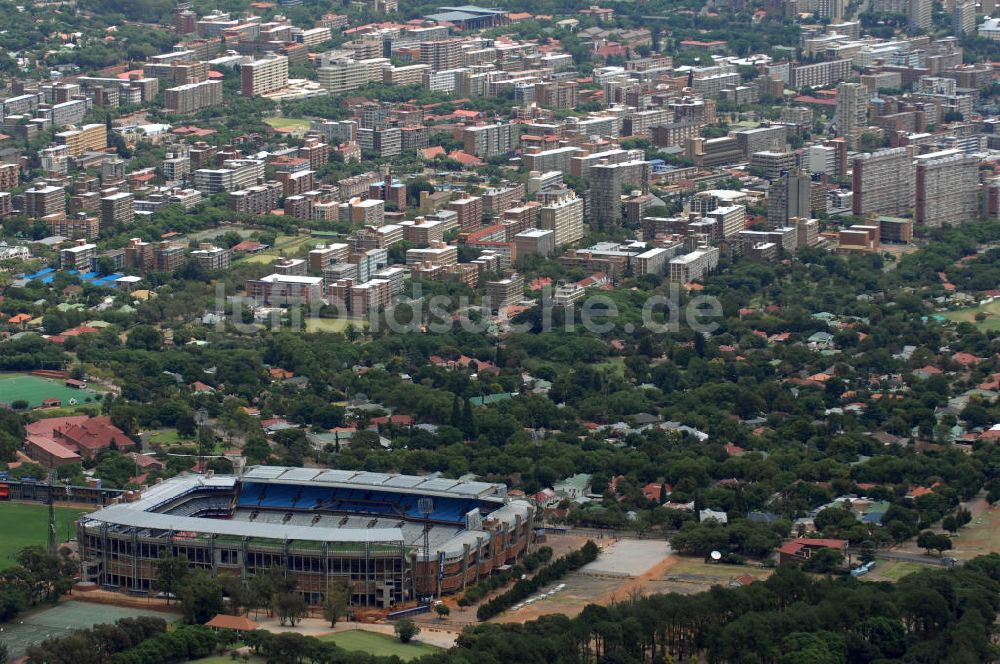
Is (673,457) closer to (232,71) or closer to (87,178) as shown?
(87,178)

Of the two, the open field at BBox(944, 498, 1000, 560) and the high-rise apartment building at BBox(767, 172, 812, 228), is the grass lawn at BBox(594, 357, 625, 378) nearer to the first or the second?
the open field at BBox(944, 498, 1000, 560)

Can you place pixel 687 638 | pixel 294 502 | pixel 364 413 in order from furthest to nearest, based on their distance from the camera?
pixel 364 413 → pixel 294 502 → pixel 687 638

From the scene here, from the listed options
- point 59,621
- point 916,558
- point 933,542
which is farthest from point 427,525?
point 933,542

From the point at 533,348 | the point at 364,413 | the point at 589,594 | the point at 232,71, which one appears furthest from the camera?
the point at 232,71

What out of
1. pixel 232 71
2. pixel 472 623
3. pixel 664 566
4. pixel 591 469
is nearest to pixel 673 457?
pixel 591 469

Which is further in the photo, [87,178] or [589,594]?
[87,178]

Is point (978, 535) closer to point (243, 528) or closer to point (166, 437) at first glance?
point (243, 528)

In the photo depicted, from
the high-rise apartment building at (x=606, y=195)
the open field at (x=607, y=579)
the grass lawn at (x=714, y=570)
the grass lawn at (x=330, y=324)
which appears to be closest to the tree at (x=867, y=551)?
the grass lawn at (x=714, y=570)
